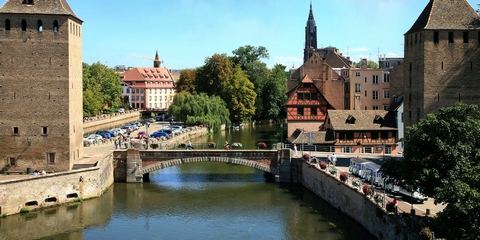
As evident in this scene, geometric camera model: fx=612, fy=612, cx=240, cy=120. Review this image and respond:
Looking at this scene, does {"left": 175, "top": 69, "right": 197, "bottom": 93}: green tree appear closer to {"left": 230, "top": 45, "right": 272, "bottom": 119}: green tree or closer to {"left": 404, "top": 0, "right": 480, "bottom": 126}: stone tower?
{"left": 230, "top": 45, "right": 272, "bottom": 119}: green tree

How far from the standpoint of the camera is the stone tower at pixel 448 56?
4778 centimetres

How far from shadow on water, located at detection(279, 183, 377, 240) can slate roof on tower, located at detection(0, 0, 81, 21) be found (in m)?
21.7

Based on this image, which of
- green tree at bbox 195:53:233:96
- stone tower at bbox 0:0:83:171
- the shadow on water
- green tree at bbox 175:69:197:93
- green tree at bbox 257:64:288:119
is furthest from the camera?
green tree at bbox 175:69:197:93

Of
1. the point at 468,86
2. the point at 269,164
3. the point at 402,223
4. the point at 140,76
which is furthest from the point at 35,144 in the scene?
the point at 140,76

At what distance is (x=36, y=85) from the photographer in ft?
149

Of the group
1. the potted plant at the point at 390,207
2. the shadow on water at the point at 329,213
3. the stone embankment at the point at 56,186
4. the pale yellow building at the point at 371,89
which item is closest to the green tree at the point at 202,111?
the pale yellow building at the point at 371,89

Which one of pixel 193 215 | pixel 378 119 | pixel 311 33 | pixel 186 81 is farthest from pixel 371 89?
pixel 311 33

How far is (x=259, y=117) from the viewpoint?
356ft

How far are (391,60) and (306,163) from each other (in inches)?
1720

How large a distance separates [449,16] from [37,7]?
104ft

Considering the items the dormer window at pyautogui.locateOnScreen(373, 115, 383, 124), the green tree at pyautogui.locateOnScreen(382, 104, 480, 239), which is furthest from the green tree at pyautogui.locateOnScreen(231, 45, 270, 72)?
the green tree at pyautogui.locateOnScreen(382, 104, 480, 239)

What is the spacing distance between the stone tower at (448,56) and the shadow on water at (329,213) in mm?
11797

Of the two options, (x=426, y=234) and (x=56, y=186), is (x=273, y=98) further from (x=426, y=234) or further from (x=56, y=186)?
(x=426, y=234)

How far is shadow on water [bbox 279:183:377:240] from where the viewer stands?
3431 centimetres
